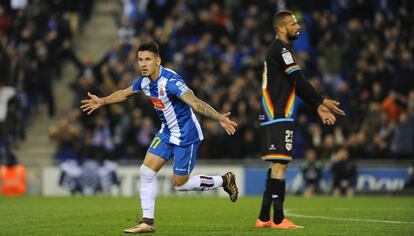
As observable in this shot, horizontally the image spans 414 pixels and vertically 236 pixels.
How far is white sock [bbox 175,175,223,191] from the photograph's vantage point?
12.0 meters

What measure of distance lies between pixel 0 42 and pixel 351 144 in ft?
35.1

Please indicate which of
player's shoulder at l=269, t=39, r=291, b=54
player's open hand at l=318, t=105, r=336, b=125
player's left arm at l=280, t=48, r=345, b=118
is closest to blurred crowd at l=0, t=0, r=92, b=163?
player's shoulder at l=269, t=39, r=291, b=54

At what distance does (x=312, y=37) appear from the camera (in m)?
28.1

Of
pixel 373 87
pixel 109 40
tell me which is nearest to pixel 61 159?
pixel 109 40

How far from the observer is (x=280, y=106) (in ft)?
39.2

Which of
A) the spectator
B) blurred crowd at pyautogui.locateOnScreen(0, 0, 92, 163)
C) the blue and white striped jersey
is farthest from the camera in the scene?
blurred crowd at pyautogui.locateOnScreen(0, 0, 92, 163)

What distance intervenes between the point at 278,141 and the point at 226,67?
1460cm

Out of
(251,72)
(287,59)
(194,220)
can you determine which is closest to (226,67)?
(251,72)

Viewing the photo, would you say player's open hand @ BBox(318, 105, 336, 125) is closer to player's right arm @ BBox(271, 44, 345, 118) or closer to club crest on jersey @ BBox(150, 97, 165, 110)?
player's right arm @ BBox(271, 44, 345, 118)

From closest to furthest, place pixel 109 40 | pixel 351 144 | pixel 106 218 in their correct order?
pixel 106 218 < pixel 351 144 < pixel 109 40

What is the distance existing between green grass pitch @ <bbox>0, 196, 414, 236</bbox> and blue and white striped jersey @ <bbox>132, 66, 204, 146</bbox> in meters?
1.14

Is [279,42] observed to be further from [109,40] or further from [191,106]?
[109,40]

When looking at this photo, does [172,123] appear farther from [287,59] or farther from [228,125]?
[287,59]

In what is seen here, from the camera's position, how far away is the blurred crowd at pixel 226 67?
24984mm
